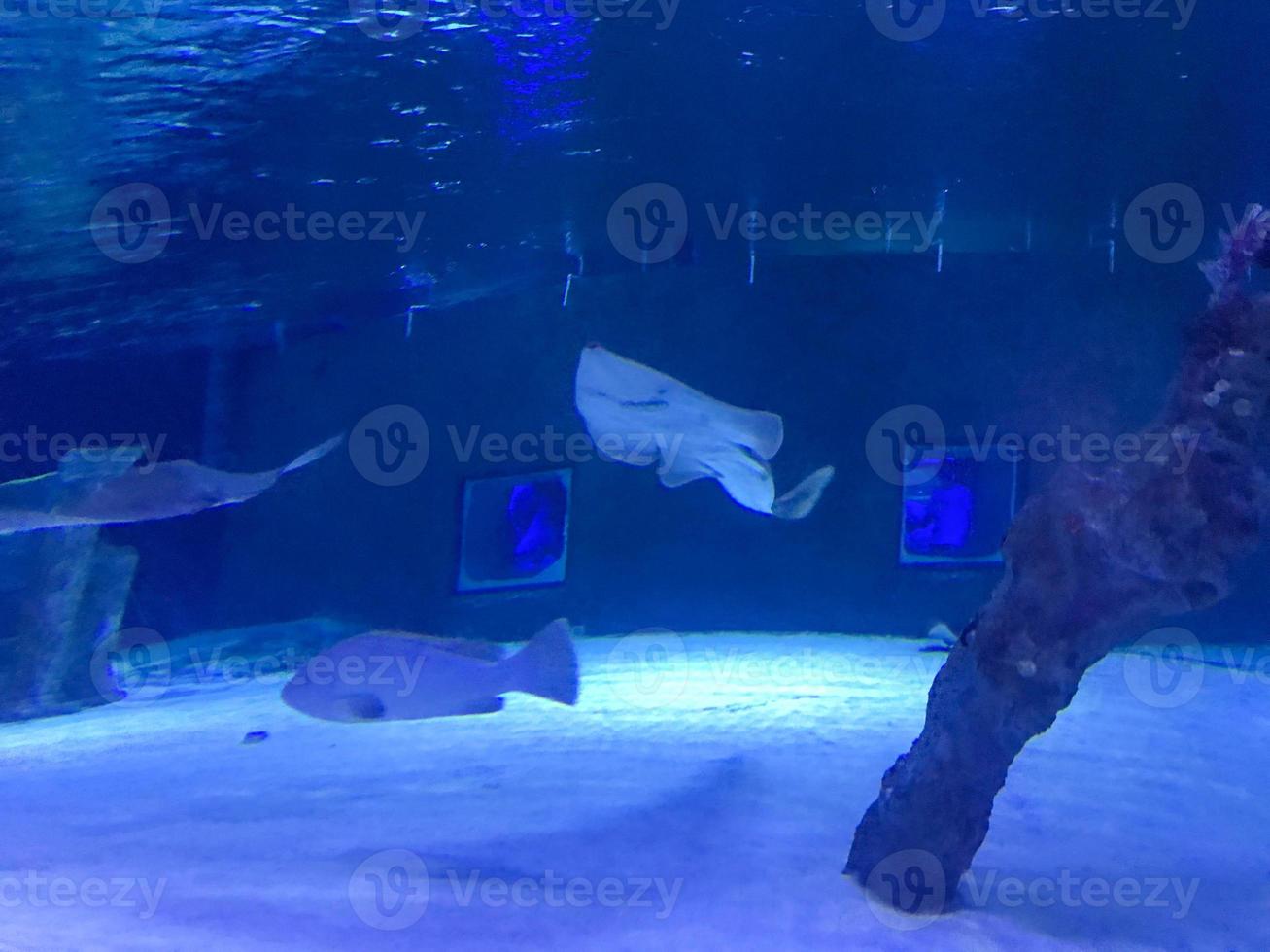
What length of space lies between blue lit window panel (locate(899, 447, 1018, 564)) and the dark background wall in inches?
15.4

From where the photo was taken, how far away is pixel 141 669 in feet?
36.8

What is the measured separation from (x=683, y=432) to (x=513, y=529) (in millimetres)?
7152

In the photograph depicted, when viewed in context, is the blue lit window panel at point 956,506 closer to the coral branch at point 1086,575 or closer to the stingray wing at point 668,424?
the stingray wing at point 668,424

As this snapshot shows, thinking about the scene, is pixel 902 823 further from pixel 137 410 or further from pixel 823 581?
pixel 137 410

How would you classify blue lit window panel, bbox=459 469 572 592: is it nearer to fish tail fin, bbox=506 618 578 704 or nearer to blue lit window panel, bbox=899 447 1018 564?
blue lit window panel, bbox=899 447 1018 564

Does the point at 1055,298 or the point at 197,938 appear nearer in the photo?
the point at 197,938

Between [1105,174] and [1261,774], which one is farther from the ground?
[1105,174]

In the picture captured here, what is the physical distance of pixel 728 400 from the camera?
40.6 ft

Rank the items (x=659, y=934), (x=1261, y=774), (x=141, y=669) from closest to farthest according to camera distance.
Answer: (x=659, y=934), (x=1261, y=774), (x=141, y=669)

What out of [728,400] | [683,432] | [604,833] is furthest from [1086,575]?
[728,400]

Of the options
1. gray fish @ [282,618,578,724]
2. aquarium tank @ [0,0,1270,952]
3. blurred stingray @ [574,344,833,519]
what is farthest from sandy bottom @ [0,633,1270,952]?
blurred stingray @ [574,344,833,519]

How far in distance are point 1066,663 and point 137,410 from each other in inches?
657

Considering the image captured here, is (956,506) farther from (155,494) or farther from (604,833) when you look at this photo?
(155,494)

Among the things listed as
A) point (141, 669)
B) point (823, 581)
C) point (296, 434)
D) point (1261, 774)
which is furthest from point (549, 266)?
point (1261, 774)
